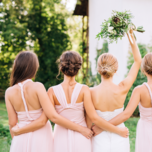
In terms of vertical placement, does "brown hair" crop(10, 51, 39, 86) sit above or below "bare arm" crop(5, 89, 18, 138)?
above

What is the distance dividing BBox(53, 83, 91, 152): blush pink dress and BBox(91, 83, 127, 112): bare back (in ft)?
0.70

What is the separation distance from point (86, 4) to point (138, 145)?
39.2ft

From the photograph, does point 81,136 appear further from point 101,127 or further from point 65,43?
point 65,43

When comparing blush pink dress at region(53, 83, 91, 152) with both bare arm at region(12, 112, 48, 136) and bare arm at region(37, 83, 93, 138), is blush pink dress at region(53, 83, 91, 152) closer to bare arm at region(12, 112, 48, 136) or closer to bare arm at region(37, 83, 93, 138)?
bare arm at region(37, 83, 93, 138)

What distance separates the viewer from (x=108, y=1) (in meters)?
8.61

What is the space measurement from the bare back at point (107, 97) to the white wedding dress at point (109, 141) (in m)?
0.07

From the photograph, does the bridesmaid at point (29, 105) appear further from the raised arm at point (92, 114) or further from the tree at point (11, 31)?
the tree at point (11, 31)

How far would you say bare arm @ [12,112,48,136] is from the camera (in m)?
2.31

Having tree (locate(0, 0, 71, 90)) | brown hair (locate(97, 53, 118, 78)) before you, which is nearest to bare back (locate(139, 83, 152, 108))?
brown hair (locate(97, 53, 118, 78))

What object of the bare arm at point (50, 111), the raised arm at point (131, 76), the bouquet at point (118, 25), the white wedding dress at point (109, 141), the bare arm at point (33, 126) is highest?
the bouquet at point (118, 25)

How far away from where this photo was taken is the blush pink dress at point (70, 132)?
7.69ft

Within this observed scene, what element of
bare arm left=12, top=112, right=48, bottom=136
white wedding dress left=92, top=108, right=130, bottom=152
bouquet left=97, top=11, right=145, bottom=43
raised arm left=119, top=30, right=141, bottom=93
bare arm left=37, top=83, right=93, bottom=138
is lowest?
white wedding dress left=92, top=108, right=130, bottom=152

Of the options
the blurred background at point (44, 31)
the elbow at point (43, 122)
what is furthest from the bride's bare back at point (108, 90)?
the blurred background at point (44, 31)

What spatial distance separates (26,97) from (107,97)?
3.35ft
